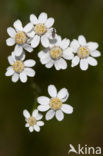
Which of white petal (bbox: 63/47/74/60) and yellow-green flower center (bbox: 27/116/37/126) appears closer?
white petal (bbox: 63/47/74/60)

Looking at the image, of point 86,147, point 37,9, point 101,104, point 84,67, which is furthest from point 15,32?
point 86,147

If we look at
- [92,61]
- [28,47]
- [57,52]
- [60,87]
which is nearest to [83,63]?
[92,61]

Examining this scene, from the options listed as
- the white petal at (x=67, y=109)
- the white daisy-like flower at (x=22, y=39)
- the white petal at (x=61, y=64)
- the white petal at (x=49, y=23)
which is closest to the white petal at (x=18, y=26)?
the white daisy-like flower at (x=22, y=39)

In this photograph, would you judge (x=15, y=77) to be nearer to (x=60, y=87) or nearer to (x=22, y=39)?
(x=22, y=39)

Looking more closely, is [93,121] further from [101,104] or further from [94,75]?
[94,75]

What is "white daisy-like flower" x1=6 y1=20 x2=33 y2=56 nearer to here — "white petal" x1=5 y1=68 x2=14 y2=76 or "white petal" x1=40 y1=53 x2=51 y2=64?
"white petal" x1=40 y1=53 x2=51 y2=64

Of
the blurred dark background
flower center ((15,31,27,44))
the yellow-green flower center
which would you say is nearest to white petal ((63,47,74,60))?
flower center ((15,31,27,44))
